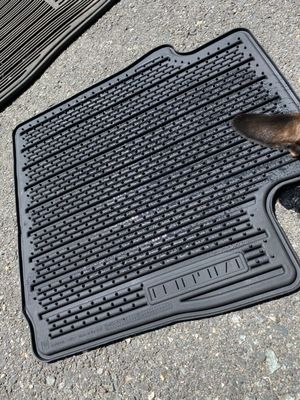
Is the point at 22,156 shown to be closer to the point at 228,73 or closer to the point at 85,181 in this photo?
the point at 85,181

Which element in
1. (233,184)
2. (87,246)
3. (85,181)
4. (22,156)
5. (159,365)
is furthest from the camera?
(22,156)

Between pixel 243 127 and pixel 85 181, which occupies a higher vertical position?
pixel 243 127

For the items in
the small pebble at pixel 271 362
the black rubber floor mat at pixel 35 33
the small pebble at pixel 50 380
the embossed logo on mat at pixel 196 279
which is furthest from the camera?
the black rubber floor mat at pixel 35 33

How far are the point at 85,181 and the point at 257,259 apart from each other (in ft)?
4.41

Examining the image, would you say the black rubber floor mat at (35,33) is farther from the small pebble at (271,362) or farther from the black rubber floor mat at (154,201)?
the small pebble at (271,362)

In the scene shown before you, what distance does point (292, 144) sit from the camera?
2535 mm

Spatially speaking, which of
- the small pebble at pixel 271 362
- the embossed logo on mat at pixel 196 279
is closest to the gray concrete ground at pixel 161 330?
the small pebble at pixel 271 362

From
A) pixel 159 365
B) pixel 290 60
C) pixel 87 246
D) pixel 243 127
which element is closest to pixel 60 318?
pixel 87 246

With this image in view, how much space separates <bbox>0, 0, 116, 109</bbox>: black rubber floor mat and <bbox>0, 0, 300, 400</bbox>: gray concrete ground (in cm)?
9

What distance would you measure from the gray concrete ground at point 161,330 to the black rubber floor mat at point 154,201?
94mm

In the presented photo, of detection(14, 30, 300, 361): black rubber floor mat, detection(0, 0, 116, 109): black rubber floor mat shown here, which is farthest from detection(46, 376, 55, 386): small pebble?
detection(0, 0, 116, 109): black rubber floor mat

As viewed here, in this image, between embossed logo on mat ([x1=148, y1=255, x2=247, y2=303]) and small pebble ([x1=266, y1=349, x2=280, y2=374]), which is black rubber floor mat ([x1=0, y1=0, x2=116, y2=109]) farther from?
small pebble ([x1=266, y1=349, x2=280, y2=374])

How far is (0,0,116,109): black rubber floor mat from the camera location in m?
4.41

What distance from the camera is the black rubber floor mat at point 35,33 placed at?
4.41 metres
